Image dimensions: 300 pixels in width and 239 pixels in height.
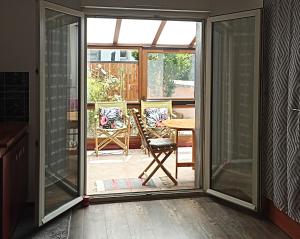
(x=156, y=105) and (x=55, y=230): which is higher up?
(x=156, y=105)

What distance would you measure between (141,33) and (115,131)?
6.05 feet

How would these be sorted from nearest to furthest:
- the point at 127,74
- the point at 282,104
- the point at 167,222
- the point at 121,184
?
1. the point at 282,104
2. the point at 167,222
3. the point at 121,184
4. the point at 127,74

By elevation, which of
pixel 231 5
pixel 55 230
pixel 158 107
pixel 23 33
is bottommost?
pixel 55 230

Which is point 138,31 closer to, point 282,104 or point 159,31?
point 159,31

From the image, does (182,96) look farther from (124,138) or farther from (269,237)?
(269,237)

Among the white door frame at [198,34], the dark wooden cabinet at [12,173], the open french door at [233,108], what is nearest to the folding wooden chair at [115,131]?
the white door frame at [198,34]

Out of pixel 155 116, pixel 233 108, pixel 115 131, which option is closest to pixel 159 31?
pixel 155 116

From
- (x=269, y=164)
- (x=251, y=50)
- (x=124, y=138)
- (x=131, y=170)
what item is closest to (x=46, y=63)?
(x=251, y=50)

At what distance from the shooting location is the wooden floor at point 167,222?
327 cm

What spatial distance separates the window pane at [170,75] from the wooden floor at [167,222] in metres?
3.72

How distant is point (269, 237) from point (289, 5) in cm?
188

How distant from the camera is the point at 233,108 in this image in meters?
3.98

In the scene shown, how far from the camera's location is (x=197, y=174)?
447 cm

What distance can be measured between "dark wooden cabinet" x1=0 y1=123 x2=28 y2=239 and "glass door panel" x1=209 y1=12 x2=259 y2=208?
1955 mm
